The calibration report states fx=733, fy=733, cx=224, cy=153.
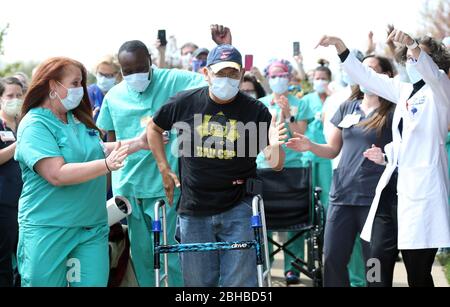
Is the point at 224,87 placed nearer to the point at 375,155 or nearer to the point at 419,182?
the point at 375,155

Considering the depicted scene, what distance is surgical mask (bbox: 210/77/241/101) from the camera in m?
4.61

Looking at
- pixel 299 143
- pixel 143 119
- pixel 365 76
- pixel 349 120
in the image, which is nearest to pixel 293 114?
pixel 349 120

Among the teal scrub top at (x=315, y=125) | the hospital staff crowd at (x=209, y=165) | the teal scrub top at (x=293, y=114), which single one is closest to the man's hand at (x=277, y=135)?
the hospital staff crowd at (x=209, y=165)

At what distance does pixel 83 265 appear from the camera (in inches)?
173

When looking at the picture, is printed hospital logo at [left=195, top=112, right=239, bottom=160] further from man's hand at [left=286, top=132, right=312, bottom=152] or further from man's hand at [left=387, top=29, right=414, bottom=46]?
man's hand at [left=387, top=29, right=414, bottom=46]

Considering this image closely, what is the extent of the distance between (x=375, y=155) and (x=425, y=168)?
0.46 meters

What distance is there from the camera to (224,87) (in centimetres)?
462

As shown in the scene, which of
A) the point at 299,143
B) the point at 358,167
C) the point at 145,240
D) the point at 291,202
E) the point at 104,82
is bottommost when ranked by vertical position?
the point at 145,240

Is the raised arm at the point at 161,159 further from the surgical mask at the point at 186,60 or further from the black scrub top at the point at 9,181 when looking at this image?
the surgical mask at the point at 186,60

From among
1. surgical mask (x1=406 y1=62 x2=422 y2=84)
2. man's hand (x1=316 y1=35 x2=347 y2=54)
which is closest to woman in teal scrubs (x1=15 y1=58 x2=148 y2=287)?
man's hand (x1=316 y1=35 x2=347 y2=54)

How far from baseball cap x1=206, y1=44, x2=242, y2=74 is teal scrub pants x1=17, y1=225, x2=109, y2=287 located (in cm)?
128

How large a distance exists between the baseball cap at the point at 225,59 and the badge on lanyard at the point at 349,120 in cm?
130

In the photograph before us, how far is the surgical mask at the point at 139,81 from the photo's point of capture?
18.8ft
